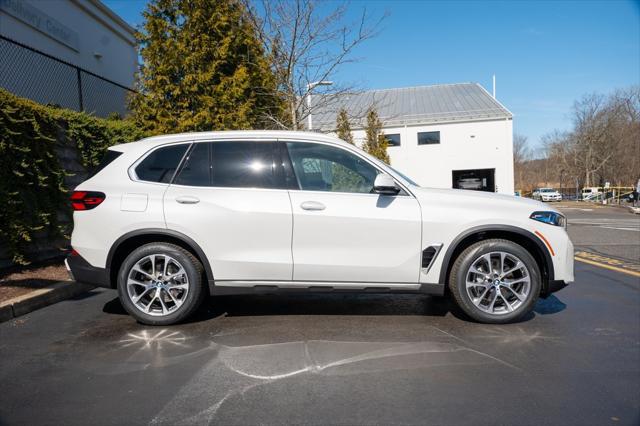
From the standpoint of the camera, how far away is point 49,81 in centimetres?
887

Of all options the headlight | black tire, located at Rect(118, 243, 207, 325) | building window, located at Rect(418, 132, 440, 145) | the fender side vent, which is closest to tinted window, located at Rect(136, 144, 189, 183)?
black tire, located at Rect(118, 243, 207, 325)

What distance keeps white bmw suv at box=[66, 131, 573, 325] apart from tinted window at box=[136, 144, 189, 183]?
47 mm

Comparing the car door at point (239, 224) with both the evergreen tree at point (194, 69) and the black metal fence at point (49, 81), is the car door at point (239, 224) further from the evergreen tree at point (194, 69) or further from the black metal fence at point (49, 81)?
the evergreen tree at point (194, 69)

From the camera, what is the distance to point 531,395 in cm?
259

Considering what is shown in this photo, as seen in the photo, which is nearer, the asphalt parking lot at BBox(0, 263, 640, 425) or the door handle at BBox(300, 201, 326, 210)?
the asphalt parking lot at BBox(0, 263, 640, 425)

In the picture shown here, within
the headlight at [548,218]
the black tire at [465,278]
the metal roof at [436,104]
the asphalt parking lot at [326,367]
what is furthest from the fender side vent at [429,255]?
the metal roof at [436,104]

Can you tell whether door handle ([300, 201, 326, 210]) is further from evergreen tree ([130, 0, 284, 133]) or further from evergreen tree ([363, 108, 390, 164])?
evergreen tree ([363, 108, 390, 164])

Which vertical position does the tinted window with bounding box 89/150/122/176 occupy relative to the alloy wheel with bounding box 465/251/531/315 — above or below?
above

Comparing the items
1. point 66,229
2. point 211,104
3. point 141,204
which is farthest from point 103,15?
point 141,204

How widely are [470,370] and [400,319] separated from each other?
1.18m

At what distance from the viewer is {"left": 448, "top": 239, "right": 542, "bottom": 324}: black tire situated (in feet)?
12.5

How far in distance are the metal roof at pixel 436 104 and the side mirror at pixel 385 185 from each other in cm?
2217

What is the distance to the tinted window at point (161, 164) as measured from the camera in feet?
13.3

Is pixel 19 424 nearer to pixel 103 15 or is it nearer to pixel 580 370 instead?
pixel 580 370
